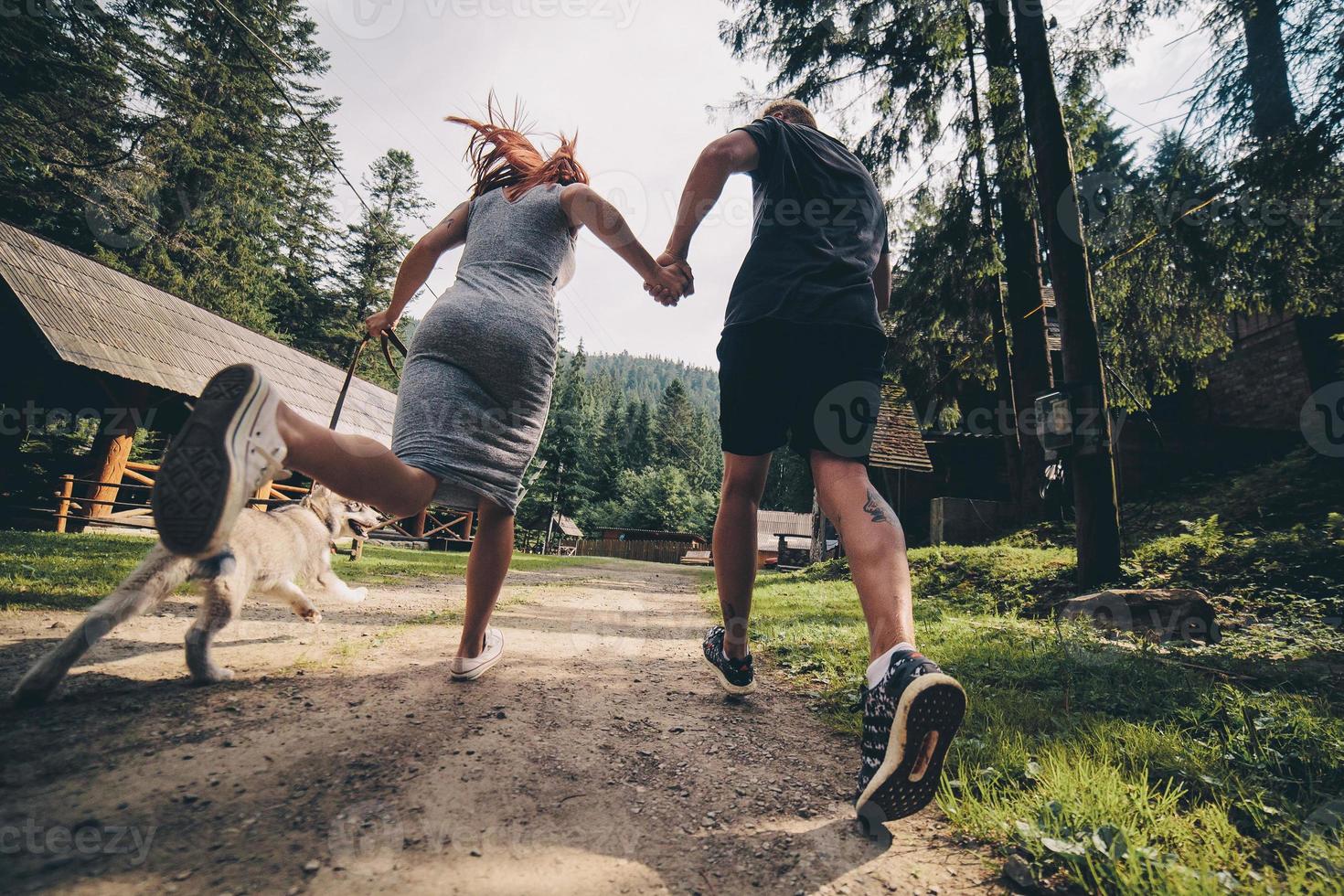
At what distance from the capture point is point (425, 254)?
273 centimetres

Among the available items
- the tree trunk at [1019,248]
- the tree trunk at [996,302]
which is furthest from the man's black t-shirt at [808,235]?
the tree trunk at [996,302]

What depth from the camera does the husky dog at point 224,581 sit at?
5.70 feet

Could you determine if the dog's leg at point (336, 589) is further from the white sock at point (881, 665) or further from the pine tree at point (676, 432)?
the pine tree at point (676, 432)

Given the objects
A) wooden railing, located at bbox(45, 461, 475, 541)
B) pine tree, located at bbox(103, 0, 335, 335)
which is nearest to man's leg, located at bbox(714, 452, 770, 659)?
wooden railing, located at bbox(45, 461, 475, 541)

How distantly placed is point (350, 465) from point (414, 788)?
965mm

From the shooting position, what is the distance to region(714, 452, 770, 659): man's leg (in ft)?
7.51

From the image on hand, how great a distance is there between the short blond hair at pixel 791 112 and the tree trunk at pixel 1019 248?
21.7 ft

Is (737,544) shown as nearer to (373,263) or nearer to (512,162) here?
(512,162)

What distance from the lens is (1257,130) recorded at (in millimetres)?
5410

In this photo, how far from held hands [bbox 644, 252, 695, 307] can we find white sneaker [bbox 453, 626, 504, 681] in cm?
181

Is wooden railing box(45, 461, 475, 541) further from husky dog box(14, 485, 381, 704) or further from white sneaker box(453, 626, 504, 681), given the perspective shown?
white sneaker box(453, 626, 504, 681)

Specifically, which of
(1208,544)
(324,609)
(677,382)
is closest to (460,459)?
(324,609)

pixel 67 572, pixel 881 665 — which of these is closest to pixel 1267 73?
Answer: pixel 881 665

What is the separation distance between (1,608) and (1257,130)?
33.1 ft
